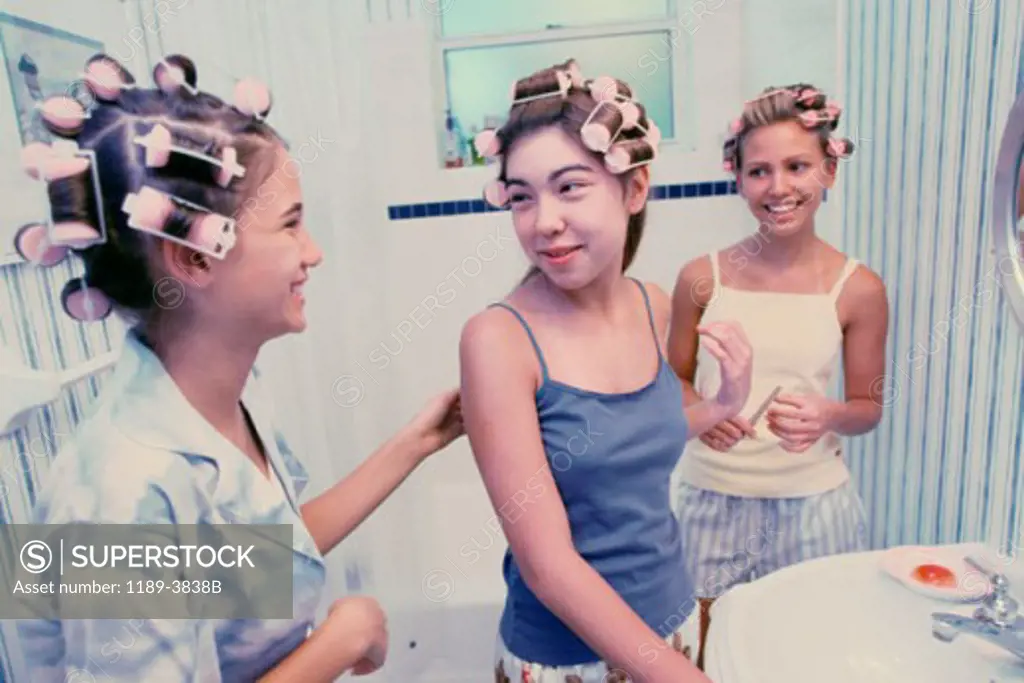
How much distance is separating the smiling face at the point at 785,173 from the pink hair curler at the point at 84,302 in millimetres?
848

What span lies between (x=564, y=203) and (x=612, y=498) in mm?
339

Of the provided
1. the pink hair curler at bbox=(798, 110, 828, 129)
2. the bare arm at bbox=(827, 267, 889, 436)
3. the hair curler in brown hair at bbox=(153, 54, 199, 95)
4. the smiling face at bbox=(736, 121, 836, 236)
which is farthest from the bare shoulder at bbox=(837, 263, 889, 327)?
the hair curler in brown hair at bbox=(153, 54, 199, 95)

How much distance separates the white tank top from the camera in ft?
3.59

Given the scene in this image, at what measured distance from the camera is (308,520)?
0.89 metres

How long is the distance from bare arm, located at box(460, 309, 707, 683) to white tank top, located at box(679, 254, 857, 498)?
1.42 feet

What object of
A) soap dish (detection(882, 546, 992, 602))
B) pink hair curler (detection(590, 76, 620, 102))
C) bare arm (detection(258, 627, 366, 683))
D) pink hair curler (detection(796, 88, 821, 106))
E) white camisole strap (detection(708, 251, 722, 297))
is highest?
pink hair curler (detection(590, 76, 620, 102))

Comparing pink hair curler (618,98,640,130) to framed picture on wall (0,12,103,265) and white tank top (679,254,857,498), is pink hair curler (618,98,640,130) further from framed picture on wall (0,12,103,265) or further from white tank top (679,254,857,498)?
framed picture on wall (0,12,103,265)

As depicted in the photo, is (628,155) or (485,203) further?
(485,203)

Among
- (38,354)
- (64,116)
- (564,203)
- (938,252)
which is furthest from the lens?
(938,252)

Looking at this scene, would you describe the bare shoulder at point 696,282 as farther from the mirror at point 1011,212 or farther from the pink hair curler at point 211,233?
the pink hair curler at point 211,233

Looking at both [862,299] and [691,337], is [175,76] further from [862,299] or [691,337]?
[862,299]

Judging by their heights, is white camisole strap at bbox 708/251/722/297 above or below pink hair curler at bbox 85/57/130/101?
below

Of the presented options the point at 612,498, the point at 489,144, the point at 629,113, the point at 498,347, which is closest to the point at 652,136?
the point at 629,113

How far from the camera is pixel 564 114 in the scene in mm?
783
